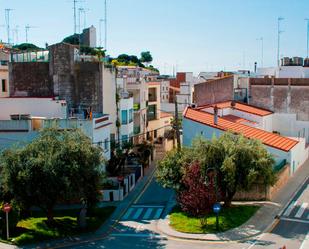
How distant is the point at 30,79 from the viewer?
46.6m

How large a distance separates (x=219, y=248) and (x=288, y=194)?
42.4 feet

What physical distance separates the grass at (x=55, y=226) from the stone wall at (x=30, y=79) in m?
15.1

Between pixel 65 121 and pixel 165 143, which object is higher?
pixel 65 121

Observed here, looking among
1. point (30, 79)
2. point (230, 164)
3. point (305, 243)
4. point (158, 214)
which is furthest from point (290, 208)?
point (30, 79)

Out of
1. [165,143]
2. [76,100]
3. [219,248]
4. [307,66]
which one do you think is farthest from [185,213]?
[307,66]

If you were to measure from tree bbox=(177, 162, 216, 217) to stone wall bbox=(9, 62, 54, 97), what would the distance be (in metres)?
20.0

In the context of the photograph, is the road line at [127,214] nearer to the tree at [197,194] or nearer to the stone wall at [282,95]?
the tree at [197,194]

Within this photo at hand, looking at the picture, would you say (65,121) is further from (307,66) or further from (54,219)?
(307,66)

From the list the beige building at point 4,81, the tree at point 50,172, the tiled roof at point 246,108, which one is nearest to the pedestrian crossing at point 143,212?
the tree at point 50,172

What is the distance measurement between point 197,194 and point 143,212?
6.05 m

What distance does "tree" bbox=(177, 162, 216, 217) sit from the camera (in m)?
30.5

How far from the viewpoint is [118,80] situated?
53125 millimetres

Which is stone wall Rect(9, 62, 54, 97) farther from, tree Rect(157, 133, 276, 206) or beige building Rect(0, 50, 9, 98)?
tree Rect(157, 133, 276, 206)

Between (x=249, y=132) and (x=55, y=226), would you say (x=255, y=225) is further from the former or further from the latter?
(x=249, y=132)
